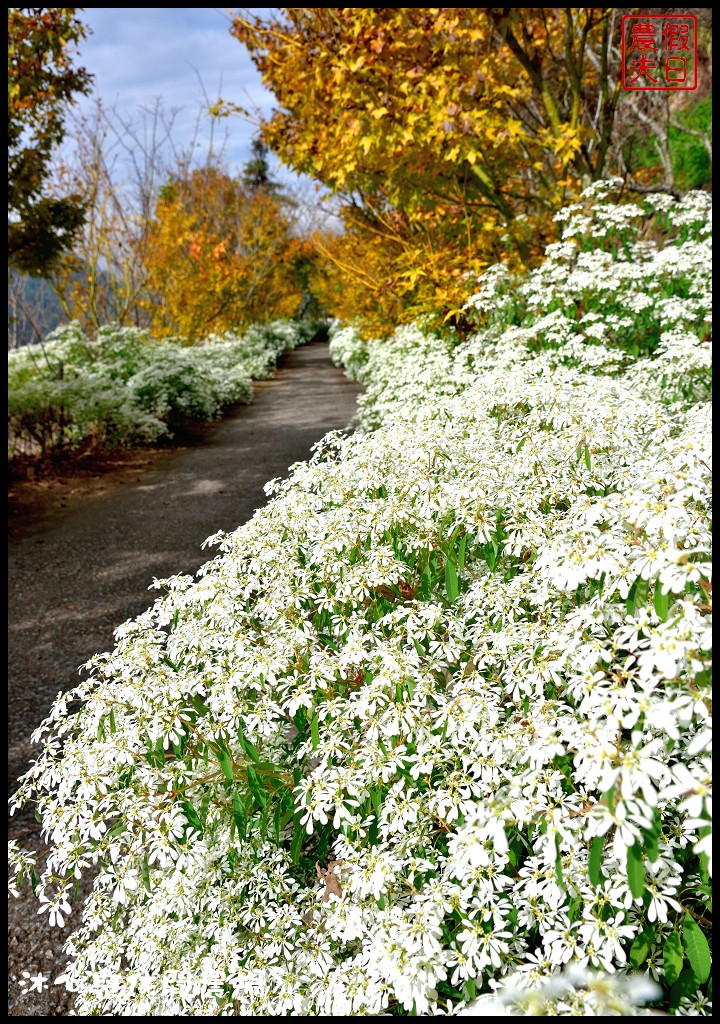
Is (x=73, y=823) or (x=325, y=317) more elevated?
(x=325, y=317)

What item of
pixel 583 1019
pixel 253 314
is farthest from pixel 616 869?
pixel 253 314

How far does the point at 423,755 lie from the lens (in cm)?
162

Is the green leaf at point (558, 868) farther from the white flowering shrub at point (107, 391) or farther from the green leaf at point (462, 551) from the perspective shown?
the white flowering shrub at point (107, 391)

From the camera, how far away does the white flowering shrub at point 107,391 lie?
8188 millimetres

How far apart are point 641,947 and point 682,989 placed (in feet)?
0.37

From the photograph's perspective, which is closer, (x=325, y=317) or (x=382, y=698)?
(x=382, y=698)

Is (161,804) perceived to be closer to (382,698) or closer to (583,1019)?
(382,698)

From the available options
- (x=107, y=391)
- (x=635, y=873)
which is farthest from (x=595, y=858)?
(x=107, y=391)

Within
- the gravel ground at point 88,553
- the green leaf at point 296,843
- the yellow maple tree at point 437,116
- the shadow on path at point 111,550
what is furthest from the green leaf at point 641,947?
the yellow maple tree at point 437,116

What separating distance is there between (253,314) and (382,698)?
1942 centimetres

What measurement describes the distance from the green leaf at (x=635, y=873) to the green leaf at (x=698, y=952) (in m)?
0.34

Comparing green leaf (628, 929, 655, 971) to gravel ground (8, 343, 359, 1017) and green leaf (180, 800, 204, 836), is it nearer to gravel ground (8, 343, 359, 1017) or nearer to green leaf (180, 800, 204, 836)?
green leaf (180, 800, 204, 836)

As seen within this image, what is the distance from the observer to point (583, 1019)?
1084 millimetres

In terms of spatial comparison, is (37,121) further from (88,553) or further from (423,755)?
(423,755)
